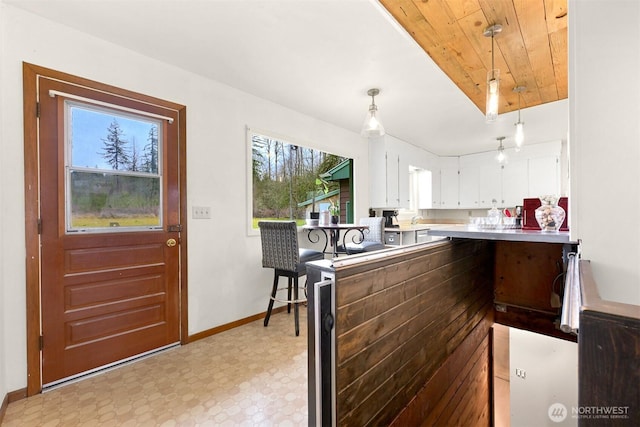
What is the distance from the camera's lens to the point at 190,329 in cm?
241

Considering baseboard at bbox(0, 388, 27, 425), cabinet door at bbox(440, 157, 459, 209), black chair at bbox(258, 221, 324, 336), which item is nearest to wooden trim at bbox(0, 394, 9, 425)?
baseboard at bbox(0, 388, 27, 425)

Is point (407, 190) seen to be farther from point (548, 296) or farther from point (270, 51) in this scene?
point (270, 51)

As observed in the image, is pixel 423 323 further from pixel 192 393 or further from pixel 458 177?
pixel 458 177

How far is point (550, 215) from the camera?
1631mm

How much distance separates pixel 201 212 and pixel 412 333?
2010 millimetres

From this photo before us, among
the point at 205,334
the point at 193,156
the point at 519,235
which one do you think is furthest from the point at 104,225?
the point at 519,235

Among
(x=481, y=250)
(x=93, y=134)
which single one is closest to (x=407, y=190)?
(x=481, y=250)

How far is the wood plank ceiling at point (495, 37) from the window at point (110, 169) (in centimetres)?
202

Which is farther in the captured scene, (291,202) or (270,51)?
(291,202)

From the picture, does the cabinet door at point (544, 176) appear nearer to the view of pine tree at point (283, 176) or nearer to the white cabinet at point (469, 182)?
the white cabinet at point (469, 182)

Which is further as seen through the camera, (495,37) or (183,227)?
(183,227)

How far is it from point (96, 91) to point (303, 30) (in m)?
1.53

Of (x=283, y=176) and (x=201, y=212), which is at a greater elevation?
(x=283, y=176)

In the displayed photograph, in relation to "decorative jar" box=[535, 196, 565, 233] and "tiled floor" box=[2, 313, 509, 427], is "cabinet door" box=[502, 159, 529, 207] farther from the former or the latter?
"tiled floor" box=[2, 313, 509, 427]
